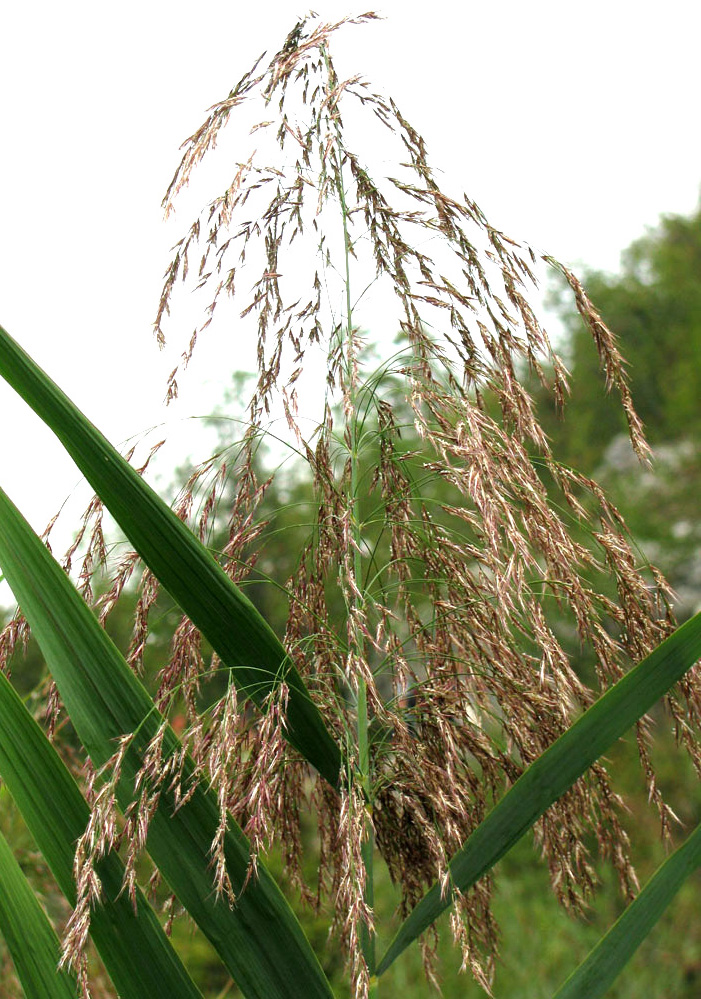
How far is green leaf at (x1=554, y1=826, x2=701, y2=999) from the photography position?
1190 millimetres

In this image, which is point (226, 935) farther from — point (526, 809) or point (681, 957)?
point (681, 957)

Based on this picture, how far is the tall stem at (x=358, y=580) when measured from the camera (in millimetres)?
1184

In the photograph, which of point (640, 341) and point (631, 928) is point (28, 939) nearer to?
point (631, 928)

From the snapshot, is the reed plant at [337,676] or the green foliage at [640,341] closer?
the reed plant at [337,676]

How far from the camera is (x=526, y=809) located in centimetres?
117

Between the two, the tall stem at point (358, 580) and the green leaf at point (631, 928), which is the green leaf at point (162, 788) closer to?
the tall stem at point (358, 580)

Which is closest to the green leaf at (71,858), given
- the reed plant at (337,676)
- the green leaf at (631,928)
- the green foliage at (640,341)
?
the reed plant at (337,676)

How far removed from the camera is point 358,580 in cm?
129

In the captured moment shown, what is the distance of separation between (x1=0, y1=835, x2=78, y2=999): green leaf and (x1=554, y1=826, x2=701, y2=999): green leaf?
2.06ft

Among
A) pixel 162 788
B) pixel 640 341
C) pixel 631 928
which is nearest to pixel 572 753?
pixel 631 928

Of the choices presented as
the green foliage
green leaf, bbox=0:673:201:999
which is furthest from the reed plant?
the green foliage

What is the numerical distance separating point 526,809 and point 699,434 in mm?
15258

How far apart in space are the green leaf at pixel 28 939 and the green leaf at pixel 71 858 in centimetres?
8

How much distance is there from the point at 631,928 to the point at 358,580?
55 cm
